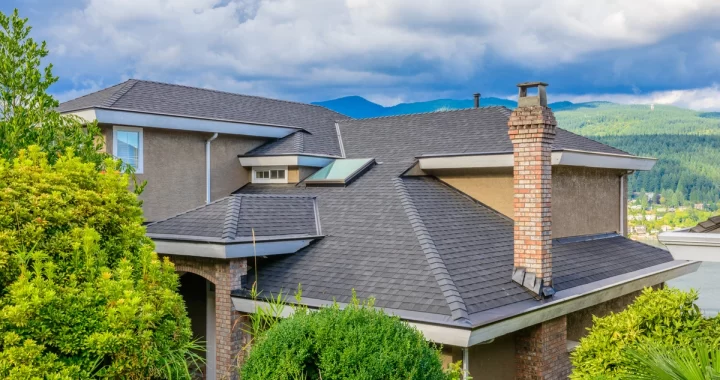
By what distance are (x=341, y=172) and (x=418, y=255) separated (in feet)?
18.1

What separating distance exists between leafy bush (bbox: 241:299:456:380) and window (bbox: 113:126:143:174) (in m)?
10.4

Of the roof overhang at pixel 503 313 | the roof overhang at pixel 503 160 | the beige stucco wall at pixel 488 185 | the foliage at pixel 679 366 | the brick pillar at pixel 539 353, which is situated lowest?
the brick pillar at pixel 539 353

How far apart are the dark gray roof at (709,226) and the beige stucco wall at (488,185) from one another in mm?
6008

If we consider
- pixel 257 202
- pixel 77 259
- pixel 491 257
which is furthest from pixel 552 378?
pixel 77 259

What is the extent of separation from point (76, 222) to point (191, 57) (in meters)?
14.4

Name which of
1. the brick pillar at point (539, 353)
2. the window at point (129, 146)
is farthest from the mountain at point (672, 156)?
the brick pillar at point (539, 353)

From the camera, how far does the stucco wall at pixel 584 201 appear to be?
46.4 feet

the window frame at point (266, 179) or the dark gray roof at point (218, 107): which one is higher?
the dark gray roof at point (218, 107)

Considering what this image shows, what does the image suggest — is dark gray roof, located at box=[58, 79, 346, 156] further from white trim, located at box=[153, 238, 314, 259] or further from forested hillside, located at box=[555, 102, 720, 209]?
forested hillside, located at box=[555, 102, 720, 209]

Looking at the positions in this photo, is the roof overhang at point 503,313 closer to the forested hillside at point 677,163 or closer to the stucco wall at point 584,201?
the stucco wall at point 584,201

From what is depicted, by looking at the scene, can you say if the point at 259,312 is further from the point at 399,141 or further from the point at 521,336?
the point at 399,141

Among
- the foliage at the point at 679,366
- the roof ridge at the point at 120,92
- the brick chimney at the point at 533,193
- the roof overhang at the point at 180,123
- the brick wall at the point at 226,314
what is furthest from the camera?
the roof ridge at the point at 120,92

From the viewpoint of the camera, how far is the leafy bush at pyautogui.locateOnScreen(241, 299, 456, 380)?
5895 mm

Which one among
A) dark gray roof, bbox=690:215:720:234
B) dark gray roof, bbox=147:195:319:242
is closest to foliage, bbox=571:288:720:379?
dark gray roof, bbox=690:215:720:234
